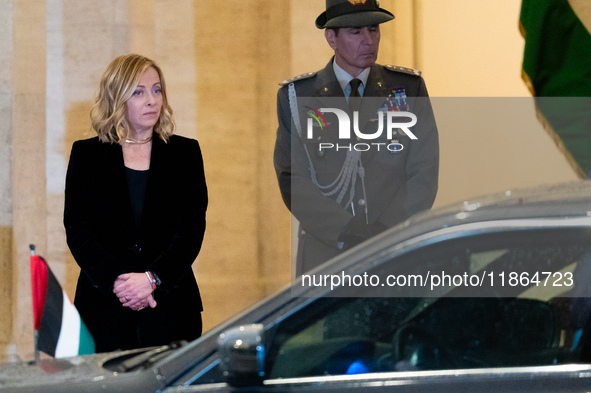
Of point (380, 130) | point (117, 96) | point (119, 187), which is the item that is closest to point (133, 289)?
point (119, 187)

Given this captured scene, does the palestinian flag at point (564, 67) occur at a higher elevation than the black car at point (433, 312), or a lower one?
higher

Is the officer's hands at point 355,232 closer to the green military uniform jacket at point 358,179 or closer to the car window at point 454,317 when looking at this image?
the green military uniform jacket at point 358,179

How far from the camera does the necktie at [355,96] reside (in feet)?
13.2

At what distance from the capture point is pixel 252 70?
5953 millimetres

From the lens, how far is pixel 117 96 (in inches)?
150

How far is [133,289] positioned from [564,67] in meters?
2.66

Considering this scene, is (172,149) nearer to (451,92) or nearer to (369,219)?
(369,219)

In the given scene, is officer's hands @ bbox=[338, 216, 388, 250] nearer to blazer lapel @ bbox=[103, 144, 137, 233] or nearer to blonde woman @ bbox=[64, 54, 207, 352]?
blonde woman @ bbox=[64, 54, 207, 352]

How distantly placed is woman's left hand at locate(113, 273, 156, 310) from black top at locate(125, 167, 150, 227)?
0.85 feet

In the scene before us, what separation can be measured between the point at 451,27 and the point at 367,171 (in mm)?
2320

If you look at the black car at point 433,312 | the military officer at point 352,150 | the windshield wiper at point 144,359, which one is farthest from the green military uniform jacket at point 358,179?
the black car at point 433,312

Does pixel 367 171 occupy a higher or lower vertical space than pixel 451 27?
lower

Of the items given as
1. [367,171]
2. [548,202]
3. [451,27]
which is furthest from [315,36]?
[548,202]

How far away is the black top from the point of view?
3.80m
